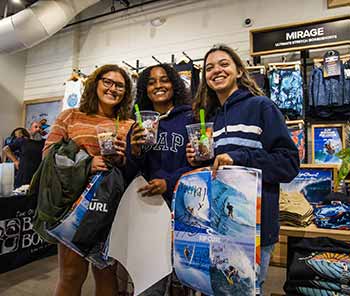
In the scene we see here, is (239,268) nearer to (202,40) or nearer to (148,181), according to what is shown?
(148,181)

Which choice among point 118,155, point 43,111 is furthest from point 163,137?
point 43,111

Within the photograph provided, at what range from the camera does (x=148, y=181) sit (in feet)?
4.37

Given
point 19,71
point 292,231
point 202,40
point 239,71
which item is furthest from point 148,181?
point 19,71

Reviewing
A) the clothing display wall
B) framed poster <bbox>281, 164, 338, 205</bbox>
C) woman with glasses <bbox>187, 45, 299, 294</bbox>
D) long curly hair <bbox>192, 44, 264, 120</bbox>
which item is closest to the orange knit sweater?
long curly hair <bbox>192, 44, 264, 120</bbox>

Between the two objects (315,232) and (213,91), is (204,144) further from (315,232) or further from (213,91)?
(315,232)

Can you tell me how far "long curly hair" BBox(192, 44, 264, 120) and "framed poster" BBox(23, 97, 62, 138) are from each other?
4.82 m

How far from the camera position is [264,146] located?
3.68 ft

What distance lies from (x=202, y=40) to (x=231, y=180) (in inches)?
157

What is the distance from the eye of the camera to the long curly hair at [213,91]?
4.18ft

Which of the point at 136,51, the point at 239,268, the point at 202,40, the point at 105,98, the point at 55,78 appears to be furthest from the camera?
the point at 55,78

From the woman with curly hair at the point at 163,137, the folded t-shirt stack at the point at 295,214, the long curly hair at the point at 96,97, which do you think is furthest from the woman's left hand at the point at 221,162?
the folded t-shirt stack at the point at 295,214

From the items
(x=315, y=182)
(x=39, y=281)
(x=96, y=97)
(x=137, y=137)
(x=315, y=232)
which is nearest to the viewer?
(x=137, y=137)

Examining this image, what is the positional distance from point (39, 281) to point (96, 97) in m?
1.95

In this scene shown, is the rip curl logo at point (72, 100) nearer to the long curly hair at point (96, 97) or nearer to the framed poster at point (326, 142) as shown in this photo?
the long curly hair at point (96, 97)
